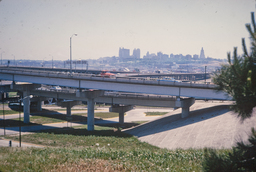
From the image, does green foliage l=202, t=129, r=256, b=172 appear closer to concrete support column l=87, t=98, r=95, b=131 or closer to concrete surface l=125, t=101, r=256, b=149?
concrete surface l=125, t=101, r=256, b=149

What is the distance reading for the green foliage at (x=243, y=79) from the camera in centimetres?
707

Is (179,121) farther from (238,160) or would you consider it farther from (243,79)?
(243,79)

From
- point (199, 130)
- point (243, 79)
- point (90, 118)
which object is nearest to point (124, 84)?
point (90, 118)

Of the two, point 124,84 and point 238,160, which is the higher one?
Answer: point 124,84

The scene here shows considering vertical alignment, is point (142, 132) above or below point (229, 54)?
below

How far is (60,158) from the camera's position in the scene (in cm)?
1328

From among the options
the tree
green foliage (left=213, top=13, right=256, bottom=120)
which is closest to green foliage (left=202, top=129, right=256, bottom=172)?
the tree

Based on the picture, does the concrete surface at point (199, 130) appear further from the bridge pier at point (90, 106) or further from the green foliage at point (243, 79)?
the green foliage at point (243, 79)

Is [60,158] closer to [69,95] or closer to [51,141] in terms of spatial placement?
[51,141]

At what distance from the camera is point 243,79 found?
730 cm

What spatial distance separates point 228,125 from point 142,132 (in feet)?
47.8

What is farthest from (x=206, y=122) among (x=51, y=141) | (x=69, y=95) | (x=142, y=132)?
(x=69, y=95)

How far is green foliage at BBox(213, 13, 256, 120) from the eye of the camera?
7066 mm

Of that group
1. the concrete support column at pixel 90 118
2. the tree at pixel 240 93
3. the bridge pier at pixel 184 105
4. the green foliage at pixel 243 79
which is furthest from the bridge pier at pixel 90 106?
the green foliage at pixel 243 79
